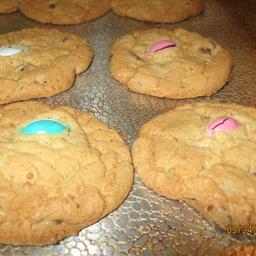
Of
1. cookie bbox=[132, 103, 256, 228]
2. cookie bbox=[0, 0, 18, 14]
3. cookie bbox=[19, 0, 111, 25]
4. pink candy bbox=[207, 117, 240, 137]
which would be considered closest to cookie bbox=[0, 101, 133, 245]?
cookie bbox=[132, 103, 256, 228]

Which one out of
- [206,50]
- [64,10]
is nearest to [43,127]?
[206,50]

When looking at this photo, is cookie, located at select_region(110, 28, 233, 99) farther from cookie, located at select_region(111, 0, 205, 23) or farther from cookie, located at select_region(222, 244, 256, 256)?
cookie, located at select_region(222, 244, 256, 256)

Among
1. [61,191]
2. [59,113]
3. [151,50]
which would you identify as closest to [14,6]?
[151,50]

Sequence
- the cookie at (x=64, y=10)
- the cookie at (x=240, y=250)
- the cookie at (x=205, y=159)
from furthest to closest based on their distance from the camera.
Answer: the cookie at (x=64, y=10) → the cookie at (x=205, y=159) → the cookie at (x=240, y=250)

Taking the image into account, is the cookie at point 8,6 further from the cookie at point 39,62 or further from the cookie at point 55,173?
the cookie at point 55,173

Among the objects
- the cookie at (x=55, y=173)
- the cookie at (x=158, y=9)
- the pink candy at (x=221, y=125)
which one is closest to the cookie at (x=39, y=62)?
the cookie at (x=55, y=173)

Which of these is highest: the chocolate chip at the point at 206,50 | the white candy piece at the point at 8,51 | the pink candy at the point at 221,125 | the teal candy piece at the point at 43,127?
the pink candy at the point at 221,125
